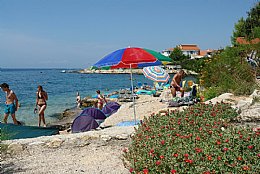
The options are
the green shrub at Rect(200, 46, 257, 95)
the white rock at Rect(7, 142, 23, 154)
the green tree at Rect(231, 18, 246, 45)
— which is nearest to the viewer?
the white rock at Rect(7, 142, 23, 154)

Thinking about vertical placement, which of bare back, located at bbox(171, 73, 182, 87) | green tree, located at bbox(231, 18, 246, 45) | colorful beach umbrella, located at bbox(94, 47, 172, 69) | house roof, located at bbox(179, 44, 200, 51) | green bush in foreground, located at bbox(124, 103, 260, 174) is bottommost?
green bush in foreground, located at bbox(124, 103, 260, 174)

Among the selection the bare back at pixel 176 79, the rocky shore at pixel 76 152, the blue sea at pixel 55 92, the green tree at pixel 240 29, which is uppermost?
the green tree at pixel 240 29

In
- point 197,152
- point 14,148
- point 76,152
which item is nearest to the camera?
point 197,152

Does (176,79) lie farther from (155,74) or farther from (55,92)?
(55,92)

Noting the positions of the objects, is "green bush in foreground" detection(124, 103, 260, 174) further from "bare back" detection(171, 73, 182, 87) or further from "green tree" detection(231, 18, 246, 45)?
"green tree" detection(231, 18, 246, 45)

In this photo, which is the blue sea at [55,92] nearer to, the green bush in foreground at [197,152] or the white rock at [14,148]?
the white rock at [14,148]

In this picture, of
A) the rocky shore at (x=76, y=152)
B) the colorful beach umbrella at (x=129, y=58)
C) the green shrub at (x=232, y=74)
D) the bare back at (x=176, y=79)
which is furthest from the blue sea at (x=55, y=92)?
the rocky shore at (x=76, y=152)

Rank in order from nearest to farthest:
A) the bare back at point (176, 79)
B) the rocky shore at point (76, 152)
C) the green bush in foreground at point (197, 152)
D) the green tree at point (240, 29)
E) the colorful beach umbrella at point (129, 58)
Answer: the green bush in foreground at point (197, 152)
the rocky shore at point (76, 152)
the colorful beach umbrella at point (129, 58)
the bare back at point (176, 79)
the green tree at point (240, 29)

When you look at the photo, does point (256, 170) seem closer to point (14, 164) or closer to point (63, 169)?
point (63, 169)

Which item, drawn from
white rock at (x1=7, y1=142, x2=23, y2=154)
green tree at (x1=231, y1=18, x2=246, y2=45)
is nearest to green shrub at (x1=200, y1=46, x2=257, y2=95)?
white rock at (x1=7, y1=142, x2=23, y2=154)

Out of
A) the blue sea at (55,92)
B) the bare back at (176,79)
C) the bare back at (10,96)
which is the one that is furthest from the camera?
the blue sea at (55,92)

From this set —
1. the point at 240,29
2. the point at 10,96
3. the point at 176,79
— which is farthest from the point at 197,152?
the point at 240,29

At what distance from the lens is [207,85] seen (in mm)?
13180

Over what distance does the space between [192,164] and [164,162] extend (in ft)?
0.95
